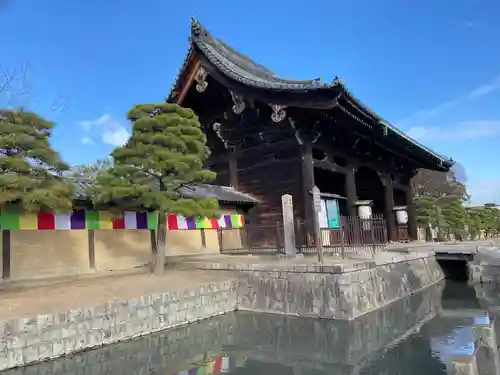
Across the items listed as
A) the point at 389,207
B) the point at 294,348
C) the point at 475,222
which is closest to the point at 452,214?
the point at 475,222

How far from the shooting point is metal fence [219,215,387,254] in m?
13.2

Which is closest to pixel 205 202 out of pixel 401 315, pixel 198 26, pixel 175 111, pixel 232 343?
pixel 175 111

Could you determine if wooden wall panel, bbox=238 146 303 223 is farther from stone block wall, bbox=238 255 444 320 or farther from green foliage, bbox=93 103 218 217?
green foliage, bbox=93 103 218 217

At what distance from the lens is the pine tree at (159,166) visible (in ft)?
35.6

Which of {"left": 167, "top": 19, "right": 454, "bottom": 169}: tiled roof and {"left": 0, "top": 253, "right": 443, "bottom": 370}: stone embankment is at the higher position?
{"left": 167, "top": 19, "right": 454, "bottom": 169}: tiled roof

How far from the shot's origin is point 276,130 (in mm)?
15711

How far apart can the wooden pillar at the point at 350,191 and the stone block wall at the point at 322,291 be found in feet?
Answer: 14.8

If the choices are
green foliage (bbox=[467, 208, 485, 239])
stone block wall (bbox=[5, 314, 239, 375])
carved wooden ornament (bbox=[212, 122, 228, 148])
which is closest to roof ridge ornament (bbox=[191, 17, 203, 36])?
carved wooden ornament (bbox=[212, 122, 228, 148])

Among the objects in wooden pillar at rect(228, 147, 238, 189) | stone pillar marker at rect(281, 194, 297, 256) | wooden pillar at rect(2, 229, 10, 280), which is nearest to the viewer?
wooden pillar at rect(2, 229, 10, 280)

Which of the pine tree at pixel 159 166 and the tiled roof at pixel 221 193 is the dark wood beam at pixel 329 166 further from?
the pine tree at pixel 159 166

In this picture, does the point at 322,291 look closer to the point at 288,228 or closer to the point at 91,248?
the point at 288,228

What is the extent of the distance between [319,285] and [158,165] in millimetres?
5284

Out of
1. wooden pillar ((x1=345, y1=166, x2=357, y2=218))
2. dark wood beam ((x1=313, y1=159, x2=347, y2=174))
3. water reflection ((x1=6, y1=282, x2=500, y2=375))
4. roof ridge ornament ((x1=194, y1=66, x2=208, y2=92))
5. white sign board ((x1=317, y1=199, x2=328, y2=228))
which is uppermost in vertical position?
roof ridge ornament ((x1=194, y1=66, x2=208, y2=92))

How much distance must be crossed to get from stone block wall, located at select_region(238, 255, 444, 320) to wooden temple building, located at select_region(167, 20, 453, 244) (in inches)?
162
